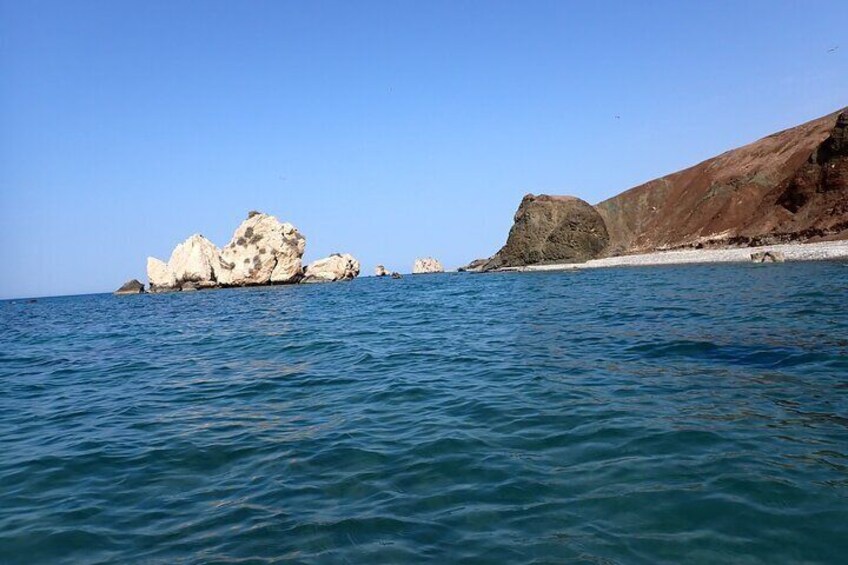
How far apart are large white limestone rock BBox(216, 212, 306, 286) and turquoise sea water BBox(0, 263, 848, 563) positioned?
66.8 metres

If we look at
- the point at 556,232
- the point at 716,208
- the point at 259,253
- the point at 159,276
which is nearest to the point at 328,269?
the point at 259,253

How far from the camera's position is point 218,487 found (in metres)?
5.82

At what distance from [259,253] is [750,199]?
73902 millimetres

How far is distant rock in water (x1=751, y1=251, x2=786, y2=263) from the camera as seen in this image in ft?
129

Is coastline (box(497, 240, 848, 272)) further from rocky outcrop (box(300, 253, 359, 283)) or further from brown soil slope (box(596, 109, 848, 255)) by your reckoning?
Answer: rocky outcrop (box(300, 253, 359, 283))

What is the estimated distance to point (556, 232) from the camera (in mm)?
82750

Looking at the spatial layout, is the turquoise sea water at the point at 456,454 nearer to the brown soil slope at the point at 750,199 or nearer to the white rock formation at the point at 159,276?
the brown soil slope at the point at 750,199

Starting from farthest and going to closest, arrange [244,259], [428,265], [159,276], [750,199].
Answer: [428,265] < [159,276] < [244,259] < [750,199]

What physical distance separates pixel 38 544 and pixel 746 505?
21.2 ft

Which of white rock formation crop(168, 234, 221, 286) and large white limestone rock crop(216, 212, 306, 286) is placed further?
white rock formation crop(168, 234, 221, 286)

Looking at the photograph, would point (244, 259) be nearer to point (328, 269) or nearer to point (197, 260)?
point (197, 260)

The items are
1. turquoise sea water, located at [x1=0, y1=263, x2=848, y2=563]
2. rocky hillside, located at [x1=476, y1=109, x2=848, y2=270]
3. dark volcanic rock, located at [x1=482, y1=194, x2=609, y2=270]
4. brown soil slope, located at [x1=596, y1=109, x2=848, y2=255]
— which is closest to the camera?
turquoise sea water, located at [x1=0, y1=263, x2=848, y2=563]

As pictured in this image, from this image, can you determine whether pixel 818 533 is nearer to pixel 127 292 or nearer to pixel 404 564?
pixel 404 564

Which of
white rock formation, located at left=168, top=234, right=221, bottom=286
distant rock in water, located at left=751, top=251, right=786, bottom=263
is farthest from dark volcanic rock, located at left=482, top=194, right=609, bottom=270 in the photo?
white rock formation, located at left=168, top=234, right=221, bottom=286
